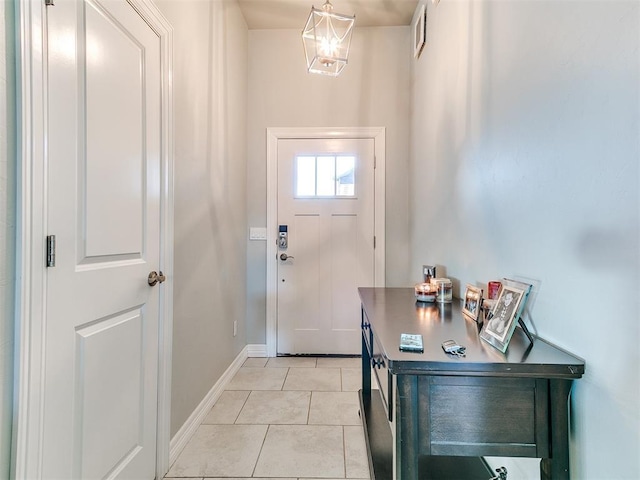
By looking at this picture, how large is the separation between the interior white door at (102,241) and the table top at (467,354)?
98cm

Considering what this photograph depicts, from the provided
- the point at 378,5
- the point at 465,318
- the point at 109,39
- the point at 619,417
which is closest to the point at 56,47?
the point at 109,39

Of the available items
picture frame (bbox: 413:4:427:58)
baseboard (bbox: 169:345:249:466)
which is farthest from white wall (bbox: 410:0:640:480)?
baseboard (bbox: 169:345:249:466)

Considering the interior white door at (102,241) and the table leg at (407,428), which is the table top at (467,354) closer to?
the table leg at (407,428)

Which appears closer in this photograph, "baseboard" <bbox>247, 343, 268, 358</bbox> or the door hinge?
the door hinge

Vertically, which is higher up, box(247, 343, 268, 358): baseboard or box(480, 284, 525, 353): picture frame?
box(480, 284, 525, 353): picture frame

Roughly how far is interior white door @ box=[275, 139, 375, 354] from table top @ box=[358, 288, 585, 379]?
168cm

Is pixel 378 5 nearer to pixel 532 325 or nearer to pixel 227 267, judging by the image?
pixel 227 267

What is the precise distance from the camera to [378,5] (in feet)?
8.18

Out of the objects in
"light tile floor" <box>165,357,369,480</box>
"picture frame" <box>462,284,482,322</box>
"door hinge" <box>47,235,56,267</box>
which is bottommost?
"light tile floor" <box>165,357,369,480</box>

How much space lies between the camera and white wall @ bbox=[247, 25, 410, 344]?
2.79m

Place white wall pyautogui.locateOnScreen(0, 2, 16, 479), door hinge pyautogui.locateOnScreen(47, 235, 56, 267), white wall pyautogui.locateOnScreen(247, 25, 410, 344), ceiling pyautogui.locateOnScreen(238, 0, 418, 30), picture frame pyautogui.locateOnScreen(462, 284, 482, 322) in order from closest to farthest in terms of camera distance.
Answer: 1. white wall pyautogui.locateOnScreen(0, 2, 16, 479)
2. door hinge pyautogui.locateOnScreen(47, 235, 56, 267)
3. picture frame pyautogui.locateOnScreen(462, 284, 482, 322)
4. ceiling pyautogui.locateOnScreen(238, 0, 418, 30)
5. white wall pyautogui.locateOnScreen(247, 25, 410, 344)

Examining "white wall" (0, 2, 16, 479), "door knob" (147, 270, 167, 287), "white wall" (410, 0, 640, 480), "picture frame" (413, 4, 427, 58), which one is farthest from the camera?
"picture frame" (413, 4, 427, 58)

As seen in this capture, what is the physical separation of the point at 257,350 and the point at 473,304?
7.20 ft

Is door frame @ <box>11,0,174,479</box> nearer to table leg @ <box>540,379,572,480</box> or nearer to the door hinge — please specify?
the door hinge
